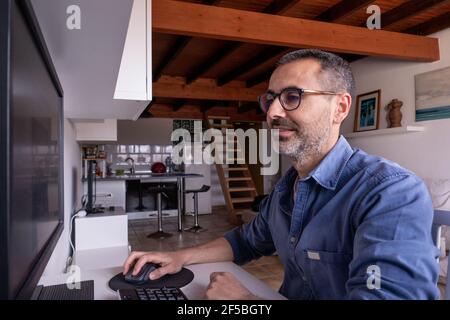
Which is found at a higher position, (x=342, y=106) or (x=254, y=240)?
(x=342, y=106)

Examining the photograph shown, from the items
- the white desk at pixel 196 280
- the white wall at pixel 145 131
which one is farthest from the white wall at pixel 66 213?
the white wall at pixel 145 131

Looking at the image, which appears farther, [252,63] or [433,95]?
[252,63]

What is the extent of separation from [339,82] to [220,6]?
2496mm

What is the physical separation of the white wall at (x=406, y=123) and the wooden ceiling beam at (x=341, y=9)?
4.51 ft

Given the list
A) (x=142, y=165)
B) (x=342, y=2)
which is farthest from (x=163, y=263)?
(x=142, y=165)

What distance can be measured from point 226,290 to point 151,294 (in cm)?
19

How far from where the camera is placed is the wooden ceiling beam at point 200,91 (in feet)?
18.0

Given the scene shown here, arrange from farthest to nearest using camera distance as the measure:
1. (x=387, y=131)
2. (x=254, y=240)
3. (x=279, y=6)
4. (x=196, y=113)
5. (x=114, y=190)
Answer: (x=196, y=113) → (x=114, y=190) → (x=387, y=131) → (x=279, y=6) → (x=254, y=240)

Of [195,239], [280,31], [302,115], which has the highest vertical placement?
[280,31]

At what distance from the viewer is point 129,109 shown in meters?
1.93

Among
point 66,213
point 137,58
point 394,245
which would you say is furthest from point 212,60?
point 394,245

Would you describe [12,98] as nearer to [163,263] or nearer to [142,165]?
[163,263]

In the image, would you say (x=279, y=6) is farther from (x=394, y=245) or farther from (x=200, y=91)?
(x=394, y=245)

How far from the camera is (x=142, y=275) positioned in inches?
37.3
